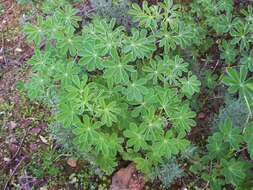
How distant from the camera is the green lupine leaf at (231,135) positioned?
252 cm

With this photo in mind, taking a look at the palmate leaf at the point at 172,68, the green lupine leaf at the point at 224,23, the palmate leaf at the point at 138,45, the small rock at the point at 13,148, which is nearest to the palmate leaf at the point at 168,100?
the palmate leaf at the point at 172,68

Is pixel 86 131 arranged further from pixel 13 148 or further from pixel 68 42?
pixel 13 148

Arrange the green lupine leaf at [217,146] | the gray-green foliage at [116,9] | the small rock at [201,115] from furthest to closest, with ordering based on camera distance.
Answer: the gray-green foliage at [116,9], the small rock at [201,115], the green lupine leaf at [217,146]

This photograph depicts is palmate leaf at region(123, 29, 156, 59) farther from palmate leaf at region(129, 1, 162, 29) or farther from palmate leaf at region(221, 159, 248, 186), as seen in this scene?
palmate leaf at region(221, 159, 248, 186)

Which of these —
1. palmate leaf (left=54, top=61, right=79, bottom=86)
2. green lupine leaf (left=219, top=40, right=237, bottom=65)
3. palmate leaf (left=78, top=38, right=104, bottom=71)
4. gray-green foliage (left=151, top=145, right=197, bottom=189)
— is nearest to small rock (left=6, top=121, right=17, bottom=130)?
palmate leaf (left=54, top=61, right=79, bottom=86)

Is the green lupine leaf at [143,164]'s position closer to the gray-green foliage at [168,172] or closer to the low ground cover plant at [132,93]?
the low ground cover plant at [132,93]

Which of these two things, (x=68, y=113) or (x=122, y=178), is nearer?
(x=68, y=113)

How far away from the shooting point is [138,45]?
2.51 metres

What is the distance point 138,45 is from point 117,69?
0.18 metres

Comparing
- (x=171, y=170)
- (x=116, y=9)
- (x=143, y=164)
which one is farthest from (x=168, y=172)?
(x=116, y=9)

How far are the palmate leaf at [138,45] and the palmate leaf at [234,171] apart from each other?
746mm

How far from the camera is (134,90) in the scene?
2477mm

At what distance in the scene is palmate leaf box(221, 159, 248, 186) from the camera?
2.53 meters

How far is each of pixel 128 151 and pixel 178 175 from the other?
1.13 feet
